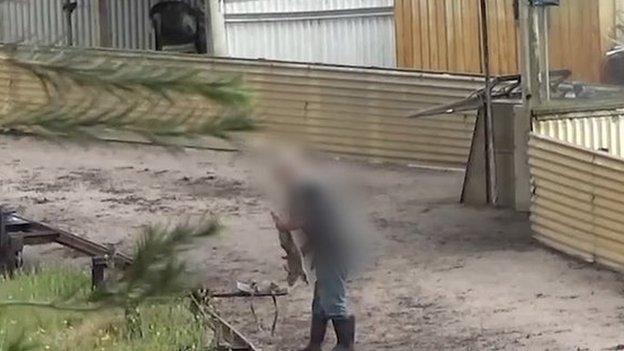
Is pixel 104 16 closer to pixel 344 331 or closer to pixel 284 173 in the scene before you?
pixel 344 331

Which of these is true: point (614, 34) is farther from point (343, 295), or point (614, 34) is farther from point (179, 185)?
point (343, 295)

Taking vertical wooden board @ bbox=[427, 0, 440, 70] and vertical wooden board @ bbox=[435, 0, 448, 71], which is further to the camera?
vertical wooden board @ bbox=[427, 0, 440, 70]

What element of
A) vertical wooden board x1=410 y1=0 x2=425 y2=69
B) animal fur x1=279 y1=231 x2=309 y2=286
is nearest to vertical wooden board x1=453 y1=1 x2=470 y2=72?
vertical wooden board x1=410 y1=0 x2=425 y2=69

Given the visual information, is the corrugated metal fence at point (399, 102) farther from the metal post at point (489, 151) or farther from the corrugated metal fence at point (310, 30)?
the corrugated metal fence at point (310, 30)

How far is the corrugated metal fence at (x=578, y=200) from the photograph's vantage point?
459 inches

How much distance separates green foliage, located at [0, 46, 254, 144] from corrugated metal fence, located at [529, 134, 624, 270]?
9266 millimetres

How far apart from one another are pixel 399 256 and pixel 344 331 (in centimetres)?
362

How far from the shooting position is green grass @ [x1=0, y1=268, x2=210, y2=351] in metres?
2.89

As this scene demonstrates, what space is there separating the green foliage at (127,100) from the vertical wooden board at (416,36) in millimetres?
17824

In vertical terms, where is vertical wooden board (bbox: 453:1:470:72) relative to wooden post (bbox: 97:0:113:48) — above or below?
below

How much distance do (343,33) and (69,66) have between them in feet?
61.0

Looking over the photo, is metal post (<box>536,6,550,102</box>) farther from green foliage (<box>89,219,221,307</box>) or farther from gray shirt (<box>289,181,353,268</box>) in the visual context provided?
green foliage (<box>89,219,221,307</box>)

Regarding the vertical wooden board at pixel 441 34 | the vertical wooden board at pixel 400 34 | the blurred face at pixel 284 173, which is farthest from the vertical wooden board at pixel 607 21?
the blurred face at pixel 284 173

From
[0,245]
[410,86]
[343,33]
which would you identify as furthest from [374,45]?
[0,245]
